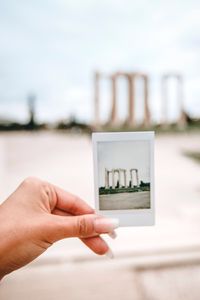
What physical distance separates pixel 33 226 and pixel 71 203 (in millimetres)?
178

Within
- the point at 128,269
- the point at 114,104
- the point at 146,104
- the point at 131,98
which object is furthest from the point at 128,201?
the point at 146,104

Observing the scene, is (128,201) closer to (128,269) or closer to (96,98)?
(128,269)

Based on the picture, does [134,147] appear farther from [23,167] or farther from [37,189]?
[23,167]

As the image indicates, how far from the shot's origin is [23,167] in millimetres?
8391

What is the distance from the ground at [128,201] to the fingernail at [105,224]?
0.12ft

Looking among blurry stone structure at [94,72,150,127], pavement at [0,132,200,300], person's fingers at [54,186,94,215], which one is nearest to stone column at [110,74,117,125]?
blurry stone structure at [94,72,150,127]

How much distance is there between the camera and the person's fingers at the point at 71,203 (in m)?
1.42

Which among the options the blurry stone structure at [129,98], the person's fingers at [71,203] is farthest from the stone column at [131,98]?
the person's fingers at [71,203]

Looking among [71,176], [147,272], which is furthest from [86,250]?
[71,176]

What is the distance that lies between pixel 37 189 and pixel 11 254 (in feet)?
0.70

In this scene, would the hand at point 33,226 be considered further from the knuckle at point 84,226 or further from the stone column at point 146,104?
the stone column at point 146,104

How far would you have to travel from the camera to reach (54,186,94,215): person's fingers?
142 cm

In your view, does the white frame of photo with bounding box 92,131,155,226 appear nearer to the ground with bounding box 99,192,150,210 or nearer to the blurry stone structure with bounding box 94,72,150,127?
the ground with bounding box 99,192,150,210

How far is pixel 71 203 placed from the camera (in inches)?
56.5
